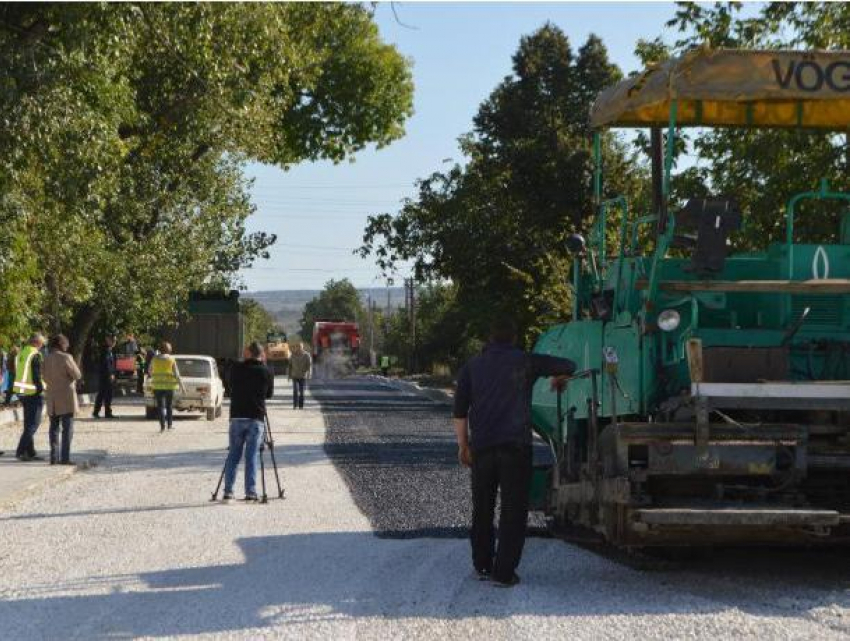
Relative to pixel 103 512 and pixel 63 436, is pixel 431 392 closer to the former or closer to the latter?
pixel 63 436

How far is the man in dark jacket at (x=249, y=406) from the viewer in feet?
50.3

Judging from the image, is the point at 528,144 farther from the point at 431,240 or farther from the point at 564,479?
the point at 564,479

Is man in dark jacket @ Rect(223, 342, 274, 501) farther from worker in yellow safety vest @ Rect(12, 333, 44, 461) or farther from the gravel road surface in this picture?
worker in yellow safety vest @ Rect(12, 333, 44, 461)

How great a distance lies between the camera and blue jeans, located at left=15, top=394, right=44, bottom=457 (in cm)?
1983

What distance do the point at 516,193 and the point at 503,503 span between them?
32.0 meters

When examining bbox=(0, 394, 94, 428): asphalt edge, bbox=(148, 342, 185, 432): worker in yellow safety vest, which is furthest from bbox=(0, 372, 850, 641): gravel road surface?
bbox=(0, 394, 94, 428): asphalt edge

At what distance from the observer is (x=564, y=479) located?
35.0 ft

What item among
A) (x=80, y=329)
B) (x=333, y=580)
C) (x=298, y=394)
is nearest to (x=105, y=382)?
(x=298, y=394)

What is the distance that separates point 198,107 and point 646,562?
15.8 metres

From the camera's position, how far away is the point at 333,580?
9.85 meters

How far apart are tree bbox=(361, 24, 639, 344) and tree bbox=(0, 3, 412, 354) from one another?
3241mm

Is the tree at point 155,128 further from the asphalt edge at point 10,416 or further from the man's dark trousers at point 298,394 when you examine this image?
the man's dark trousers at point 298,394

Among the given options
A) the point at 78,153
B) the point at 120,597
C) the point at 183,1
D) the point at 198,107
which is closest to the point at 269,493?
the point at 78,153

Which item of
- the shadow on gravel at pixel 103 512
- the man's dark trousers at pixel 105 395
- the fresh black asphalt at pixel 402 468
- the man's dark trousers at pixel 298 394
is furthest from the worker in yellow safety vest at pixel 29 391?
the man's dark trousers at pixel 298 394
